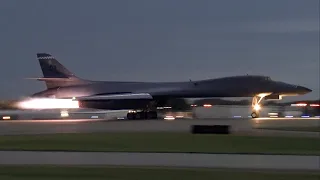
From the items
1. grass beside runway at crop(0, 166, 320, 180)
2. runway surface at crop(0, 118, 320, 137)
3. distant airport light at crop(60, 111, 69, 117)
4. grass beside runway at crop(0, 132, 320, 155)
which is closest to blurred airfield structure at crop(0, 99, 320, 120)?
distant airport light at crop(60, 111, 69, 117)

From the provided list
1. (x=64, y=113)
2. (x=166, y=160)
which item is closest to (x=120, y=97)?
(x=64, y=113)

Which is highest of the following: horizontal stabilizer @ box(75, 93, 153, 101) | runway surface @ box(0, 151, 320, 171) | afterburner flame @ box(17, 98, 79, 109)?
horizontal stabilizer @ box(75, 93, 153, 101)

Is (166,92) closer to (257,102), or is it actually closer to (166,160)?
(257,102)

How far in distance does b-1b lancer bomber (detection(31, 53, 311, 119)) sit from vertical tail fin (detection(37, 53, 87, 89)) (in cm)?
294

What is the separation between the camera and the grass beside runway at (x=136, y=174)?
39.5 feet

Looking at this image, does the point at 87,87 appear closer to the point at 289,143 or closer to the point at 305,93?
the point at 305,93

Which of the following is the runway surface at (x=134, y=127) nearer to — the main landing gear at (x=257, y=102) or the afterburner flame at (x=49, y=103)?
the main landing gear at (x=257, y=102)

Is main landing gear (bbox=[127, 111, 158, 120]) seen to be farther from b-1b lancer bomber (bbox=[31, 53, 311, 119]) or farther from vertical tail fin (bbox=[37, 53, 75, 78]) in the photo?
vertical tail fin (bbox=[37, 53, 75, 78])

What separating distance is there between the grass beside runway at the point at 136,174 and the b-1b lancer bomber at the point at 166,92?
40.9m

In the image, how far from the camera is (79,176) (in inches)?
481

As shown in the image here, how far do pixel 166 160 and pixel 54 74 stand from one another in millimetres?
50792

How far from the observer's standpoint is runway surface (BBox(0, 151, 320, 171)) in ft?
47.0

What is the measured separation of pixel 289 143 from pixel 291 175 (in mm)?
8649

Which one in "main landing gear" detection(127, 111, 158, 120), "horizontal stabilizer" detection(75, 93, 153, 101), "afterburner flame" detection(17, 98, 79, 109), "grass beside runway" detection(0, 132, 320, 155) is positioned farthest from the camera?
"afterburner flame" detection(17, 98, 79, 109)
